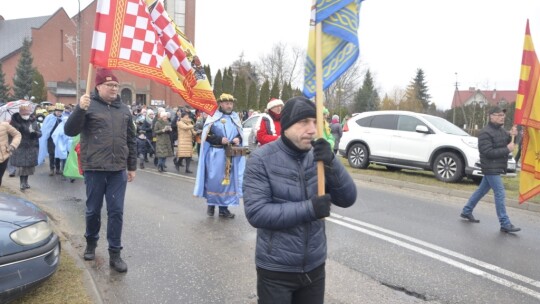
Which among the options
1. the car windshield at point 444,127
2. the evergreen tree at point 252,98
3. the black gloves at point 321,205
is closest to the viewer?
the black gloves at point 321,205

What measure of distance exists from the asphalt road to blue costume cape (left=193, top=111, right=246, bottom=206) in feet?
1.22

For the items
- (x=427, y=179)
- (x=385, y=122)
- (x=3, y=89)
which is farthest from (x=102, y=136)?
(x=3, y=89)

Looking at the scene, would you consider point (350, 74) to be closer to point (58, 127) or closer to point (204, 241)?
point (58, 127)

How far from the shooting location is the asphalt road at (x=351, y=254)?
4211mm

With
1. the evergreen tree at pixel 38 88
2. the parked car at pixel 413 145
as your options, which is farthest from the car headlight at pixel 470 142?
the evergreen tree at pixel 38 88

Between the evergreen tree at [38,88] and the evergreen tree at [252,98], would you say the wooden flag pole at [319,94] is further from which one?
the evergreen tree at [38,88]

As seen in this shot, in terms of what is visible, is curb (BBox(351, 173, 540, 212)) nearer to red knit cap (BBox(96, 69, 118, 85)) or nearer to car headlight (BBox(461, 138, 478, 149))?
car headlight (BBox(461, 138, 478, 149))

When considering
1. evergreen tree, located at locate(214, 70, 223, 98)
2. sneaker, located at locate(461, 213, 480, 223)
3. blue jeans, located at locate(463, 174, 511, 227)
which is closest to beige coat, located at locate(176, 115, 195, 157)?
sneaker, located at locate(461, 213, 480, 223)

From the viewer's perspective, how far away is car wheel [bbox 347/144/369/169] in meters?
13.2

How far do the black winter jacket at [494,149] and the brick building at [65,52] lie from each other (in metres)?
44.6

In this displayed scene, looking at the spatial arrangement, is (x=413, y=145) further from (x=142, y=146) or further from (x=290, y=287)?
(x=290, y=287)

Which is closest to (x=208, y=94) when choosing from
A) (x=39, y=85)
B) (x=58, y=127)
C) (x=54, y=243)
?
(x=54, y=243)

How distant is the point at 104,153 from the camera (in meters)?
4.38

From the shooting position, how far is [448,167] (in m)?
11.2
